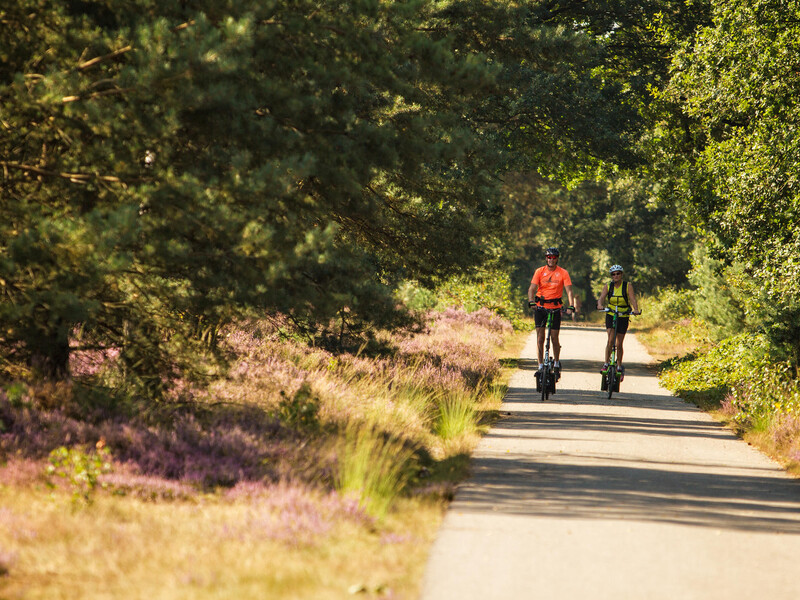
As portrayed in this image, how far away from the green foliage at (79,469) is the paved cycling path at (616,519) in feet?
8.98

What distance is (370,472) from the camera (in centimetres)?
807

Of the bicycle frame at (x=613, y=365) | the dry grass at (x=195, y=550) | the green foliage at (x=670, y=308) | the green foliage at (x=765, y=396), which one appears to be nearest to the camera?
the dry grass at (x=195, y=550)

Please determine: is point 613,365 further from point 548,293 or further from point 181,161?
point 181,161

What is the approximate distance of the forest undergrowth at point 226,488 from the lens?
5.59 metres

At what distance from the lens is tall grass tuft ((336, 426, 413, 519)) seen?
744 cm

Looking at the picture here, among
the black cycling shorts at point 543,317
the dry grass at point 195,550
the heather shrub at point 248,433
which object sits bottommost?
the dry grass at point 195,550

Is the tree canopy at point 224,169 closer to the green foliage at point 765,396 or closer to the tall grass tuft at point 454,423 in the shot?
the tall grass tuft at point 454,423

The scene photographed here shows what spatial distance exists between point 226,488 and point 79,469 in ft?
4.21

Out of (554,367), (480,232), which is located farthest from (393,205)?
(554,367)

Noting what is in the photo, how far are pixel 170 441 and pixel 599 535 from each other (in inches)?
159

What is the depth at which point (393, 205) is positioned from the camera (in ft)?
49.9

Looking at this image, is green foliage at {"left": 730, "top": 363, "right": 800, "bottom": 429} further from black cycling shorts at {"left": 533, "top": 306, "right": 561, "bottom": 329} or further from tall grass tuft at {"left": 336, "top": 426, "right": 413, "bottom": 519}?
tall grass tuft at {"left": 336, "top": 426, "right": 413, "bottom": 519}

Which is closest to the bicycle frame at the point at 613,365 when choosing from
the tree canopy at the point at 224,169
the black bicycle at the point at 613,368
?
the black bicycle at the point at 613,368

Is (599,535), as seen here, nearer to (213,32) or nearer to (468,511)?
(468,511)
